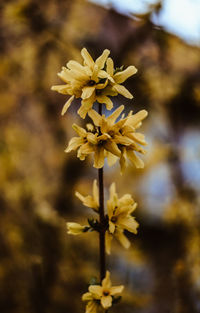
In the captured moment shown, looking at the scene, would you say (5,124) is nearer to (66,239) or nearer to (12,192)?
(12,192)

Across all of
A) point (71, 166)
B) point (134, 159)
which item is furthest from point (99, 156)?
point (71, 166)

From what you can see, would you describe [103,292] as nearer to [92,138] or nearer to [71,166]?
[92,138]

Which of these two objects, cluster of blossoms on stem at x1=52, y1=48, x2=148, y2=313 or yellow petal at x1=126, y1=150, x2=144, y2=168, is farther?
yellow petal at x1=126, y1=150, x2=144, y2=168

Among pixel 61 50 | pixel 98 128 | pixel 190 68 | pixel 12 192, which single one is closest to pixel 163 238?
pixel 190 68

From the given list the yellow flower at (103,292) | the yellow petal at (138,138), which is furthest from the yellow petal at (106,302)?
the yellow petal at (138,138)

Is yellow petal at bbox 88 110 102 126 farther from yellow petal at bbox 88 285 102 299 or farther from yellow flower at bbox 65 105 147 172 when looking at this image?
yellow petal at bbox 88 285 102 299

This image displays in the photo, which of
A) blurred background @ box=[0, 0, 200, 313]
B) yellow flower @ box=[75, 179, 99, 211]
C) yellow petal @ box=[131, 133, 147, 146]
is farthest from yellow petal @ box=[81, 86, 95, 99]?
blurred background @ box=[0, 0, 200, 313]

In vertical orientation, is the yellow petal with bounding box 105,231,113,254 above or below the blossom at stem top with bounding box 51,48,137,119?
below

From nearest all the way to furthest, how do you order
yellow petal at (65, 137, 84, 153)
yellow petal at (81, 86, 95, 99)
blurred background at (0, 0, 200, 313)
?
yellow petal at (81, 86, 95, 99)
yellow petal at (65, 137, 84, 153)
blurred background at (0, 0, 200, 313)

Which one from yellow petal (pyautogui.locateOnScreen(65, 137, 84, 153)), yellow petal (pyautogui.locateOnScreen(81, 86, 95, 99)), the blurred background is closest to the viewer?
yellow petal (pyautogui.locateOnScreen(81, 86, 95, 99))
